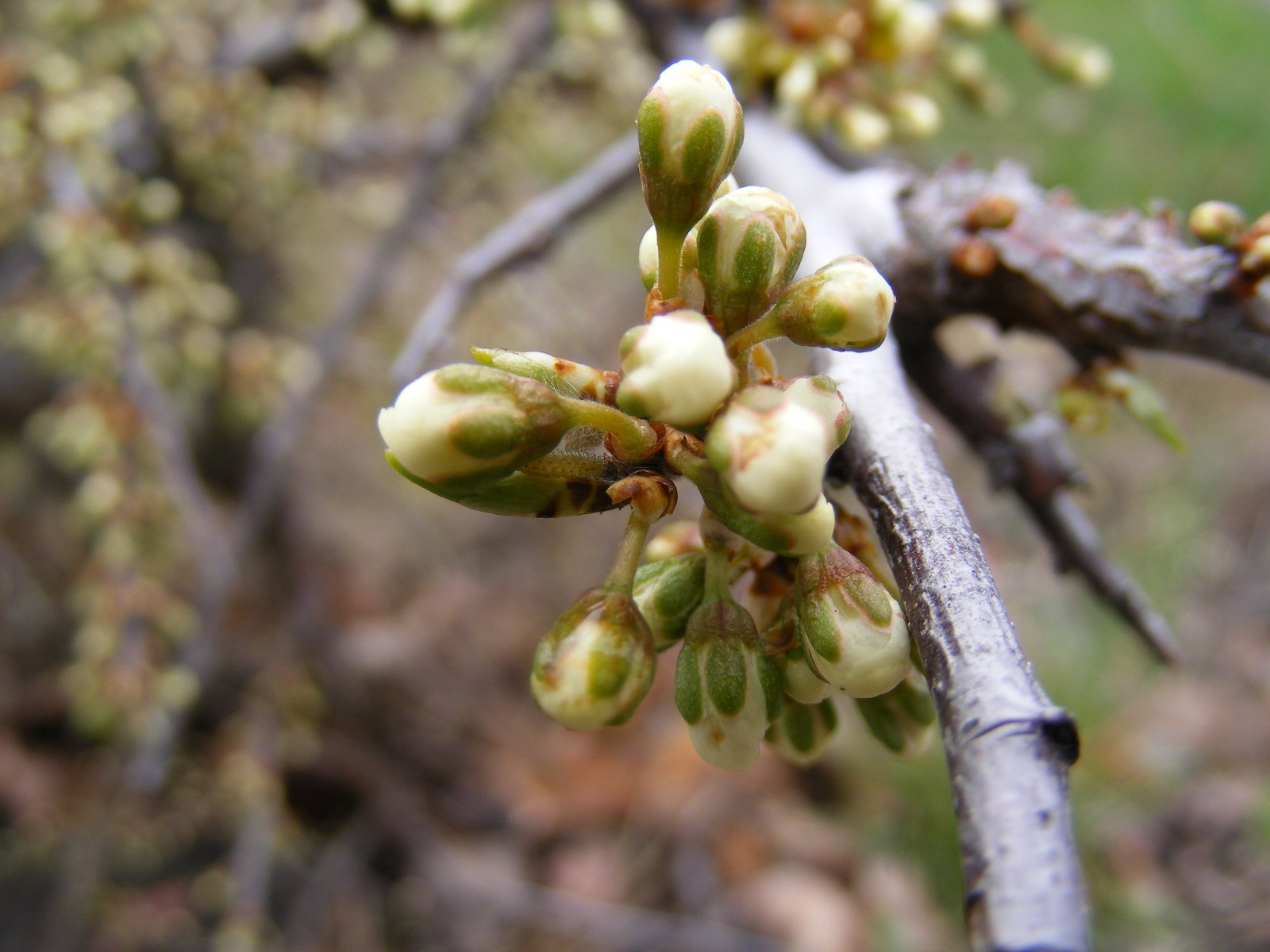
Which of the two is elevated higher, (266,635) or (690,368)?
(690,368)

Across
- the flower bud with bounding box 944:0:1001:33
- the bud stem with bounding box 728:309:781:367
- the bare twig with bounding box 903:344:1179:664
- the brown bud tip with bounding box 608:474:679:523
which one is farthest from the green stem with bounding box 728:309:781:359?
the flower bud with bounding box 944:0:1001:33

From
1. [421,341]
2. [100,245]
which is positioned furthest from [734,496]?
[100,245]

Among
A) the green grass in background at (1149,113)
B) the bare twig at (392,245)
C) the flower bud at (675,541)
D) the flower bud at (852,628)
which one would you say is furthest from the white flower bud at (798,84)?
the green grass in background at (1149,113)

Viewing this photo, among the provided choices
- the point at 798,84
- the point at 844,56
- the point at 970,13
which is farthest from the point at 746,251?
the point at 970,13

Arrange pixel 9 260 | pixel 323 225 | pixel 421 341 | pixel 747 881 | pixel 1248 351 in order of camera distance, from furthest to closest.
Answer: pixel 323 225
pixel 747 881
pixel 9 260
pixel 421 341
pixel 1248 351

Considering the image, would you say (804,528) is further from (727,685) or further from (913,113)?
(913,113)

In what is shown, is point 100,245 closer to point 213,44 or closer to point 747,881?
point 213,44
